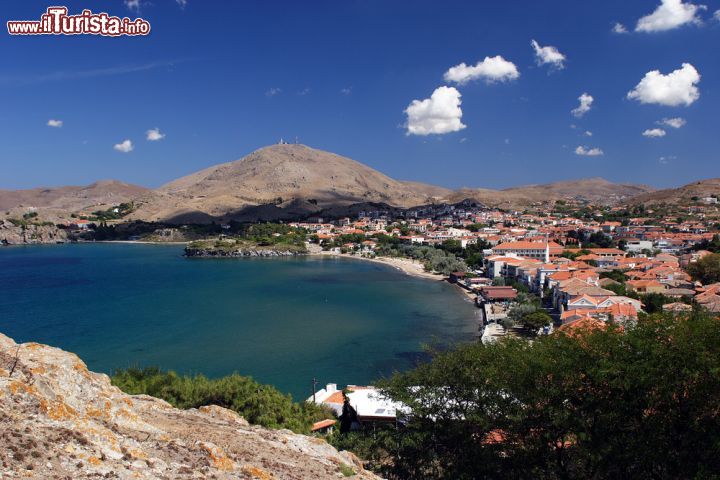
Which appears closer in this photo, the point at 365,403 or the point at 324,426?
the point at 324,426

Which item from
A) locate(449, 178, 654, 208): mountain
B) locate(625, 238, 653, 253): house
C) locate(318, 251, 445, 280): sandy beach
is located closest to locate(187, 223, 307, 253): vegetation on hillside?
locate(318, 251, 445, 280): sandy beach

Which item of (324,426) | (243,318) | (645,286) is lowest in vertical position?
(243,318)

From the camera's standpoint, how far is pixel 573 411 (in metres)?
6.63

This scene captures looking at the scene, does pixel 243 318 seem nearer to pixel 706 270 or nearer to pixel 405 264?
pixel 405 264

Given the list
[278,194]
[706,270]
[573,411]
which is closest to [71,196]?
[278,194]

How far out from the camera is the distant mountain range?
340 ft

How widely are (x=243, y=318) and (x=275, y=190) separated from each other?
389 ft

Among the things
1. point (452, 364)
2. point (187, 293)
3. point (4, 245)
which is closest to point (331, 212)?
point (4, 245)

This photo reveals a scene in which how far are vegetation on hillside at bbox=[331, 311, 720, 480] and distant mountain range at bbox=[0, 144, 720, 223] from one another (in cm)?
9334

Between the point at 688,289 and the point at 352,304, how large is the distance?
748 inches

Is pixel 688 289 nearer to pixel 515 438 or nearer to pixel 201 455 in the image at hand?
pixel 515 438

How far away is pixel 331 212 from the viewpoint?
352 feet

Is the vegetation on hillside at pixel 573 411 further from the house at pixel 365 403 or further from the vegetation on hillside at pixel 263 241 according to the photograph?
the vegetation on hillside at pixel 263 241

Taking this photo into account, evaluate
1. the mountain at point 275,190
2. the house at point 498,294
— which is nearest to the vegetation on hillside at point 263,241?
the mountain at point 275,190
